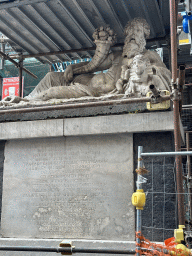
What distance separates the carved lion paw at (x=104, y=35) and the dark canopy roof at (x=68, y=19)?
0.30 meters

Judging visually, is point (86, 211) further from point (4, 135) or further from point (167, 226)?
point (4, 135)

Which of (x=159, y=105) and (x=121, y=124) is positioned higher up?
(x=159, y=105)

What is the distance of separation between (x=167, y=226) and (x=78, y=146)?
2.08 metres

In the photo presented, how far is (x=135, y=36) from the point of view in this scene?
795 centimetres

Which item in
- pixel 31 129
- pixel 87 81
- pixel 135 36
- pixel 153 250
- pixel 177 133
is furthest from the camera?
pixel 87 81

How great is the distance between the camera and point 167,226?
5480 millimetres

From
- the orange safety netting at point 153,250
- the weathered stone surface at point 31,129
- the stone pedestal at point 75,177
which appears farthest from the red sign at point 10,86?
the orange safety netting at point 153,250

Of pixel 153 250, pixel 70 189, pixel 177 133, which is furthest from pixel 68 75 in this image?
pixel 153 250

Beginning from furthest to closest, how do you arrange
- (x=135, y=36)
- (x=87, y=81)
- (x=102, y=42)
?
(x=87, y=81), (x=102, y=42), (x=135, y=36)

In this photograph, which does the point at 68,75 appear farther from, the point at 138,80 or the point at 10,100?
the point at 138,80

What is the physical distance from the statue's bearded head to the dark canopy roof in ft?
1.39

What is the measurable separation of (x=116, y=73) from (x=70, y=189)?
329cm

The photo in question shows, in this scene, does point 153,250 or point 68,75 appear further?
point 68,75

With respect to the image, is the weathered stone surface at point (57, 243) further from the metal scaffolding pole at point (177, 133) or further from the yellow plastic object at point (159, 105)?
the yellow plastic object at point (159, 105)
